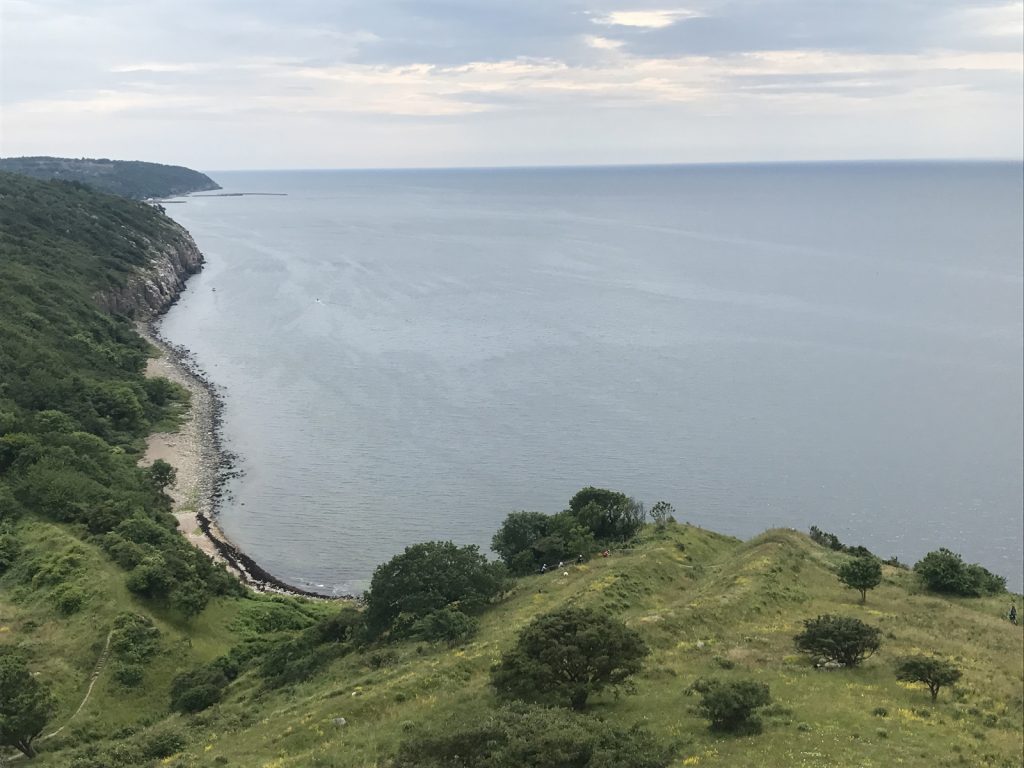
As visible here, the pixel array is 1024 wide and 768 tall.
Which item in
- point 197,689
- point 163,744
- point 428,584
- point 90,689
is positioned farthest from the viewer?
point 428,584

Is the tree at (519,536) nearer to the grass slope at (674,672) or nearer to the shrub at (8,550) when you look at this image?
the grass slope at (674,672)

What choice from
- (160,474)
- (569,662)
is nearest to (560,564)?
(569,662)

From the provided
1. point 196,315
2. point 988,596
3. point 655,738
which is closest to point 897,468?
point 988,596

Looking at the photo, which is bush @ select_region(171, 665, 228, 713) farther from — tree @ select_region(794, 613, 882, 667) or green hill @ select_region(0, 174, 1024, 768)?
tree @ select_region(794, 613, 882, 667)

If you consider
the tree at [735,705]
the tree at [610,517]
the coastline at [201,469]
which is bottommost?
the coastline at [201,469]

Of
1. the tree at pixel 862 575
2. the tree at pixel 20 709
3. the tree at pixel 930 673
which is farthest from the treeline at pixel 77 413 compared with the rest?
the tree at pixel 930 673

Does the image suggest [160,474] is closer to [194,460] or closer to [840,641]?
[194,460]
